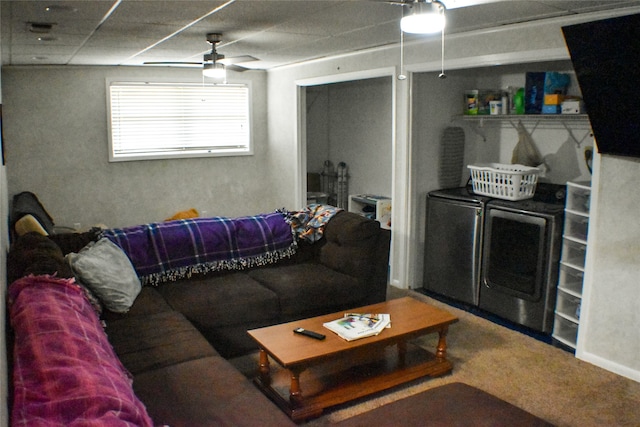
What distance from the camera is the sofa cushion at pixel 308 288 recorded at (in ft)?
11.8

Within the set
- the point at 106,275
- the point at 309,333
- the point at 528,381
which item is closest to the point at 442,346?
the point at 528,381

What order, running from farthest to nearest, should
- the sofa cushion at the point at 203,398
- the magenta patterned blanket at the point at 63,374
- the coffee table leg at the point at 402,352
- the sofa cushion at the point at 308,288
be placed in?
the sofa cushion at the point at 308,288, the coffee table leg at the point at 402,352, the sofa cushion at the point at 203,398, the magenta patterned blanket at the point at 63,374

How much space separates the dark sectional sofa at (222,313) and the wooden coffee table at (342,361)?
1.07 ft

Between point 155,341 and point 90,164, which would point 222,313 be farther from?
point 90,164

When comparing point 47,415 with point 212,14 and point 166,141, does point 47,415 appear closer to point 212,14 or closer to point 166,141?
point 212,14

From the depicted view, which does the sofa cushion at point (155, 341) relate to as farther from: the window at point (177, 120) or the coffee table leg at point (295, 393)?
the window at point (177, 120)

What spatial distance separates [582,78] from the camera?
120 inches

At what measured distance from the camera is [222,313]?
11.2 feet

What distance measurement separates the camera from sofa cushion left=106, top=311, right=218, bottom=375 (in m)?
2.58

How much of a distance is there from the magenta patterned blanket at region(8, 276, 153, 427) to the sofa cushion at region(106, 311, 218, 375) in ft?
1.65

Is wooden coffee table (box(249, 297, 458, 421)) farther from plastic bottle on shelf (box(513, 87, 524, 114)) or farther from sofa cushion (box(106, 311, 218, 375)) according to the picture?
plastic bottle on shelf (box(513, 87, 524, 114))

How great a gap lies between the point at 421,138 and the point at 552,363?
209 centimetres

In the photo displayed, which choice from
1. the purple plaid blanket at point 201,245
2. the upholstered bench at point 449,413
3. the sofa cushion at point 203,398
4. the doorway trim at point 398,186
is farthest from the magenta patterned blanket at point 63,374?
the doorway trim at point 398,186

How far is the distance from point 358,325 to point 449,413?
94cm
